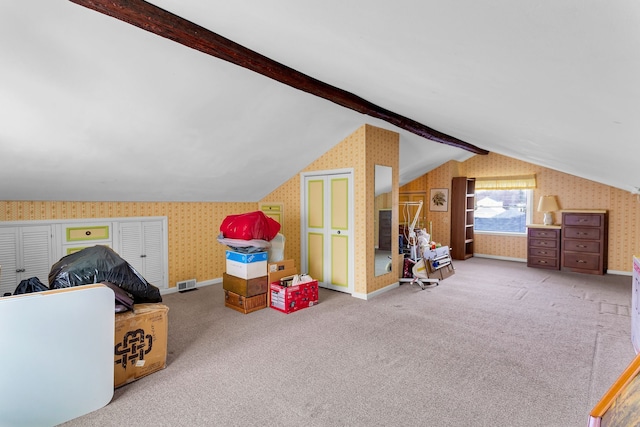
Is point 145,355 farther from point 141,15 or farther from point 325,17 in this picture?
point 325,17

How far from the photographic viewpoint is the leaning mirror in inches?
199

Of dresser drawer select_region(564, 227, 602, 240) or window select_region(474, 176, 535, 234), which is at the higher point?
window select_region(474, 176, 535, 234)

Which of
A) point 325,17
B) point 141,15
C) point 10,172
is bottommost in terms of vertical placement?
point 10,172

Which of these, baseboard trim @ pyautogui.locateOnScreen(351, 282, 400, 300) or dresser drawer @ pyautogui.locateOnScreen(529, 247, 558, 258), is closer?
baseboard trim @ pyautogui.locateOnScreen(351, 282, 400, 300)

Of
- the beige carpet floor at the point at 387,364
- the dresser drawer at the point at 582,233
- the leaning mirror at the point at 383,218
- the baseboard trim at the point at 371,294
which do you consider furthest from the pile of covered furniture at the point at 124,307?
the dresser drawer at the point at 582,233

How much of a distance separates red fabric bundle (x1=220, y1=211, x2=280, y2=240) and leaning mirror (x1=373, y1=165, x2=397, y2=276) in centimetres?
159

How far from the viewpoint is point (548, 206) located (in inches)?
273

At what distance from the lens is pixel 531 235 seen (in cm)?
691

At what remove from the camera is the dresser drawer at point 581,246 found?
622 cm

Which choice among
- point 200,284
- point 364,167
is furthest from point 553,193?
point 200,284

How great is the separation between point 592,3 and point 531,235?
7.39 m

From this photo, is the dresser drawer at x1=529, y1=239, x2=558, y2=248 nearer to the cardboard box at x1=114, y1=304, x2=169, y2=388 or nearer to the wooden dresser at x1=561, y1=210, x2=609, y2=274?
the wooden dresser at x1=561, y1=210, x2=609, y2=274

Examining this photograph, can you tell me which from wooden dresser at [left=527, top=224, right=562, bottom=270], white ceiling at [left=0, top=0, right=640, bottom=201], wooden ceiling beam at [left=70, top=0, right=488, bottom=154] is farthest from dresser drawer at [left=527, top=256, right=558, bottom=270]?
wooden ceiling beam at [left=70, top=0, right=488, bottom=154]

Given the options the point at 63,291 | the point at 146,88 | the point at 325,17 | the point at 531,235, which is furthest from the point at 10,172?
the point at 531,235
